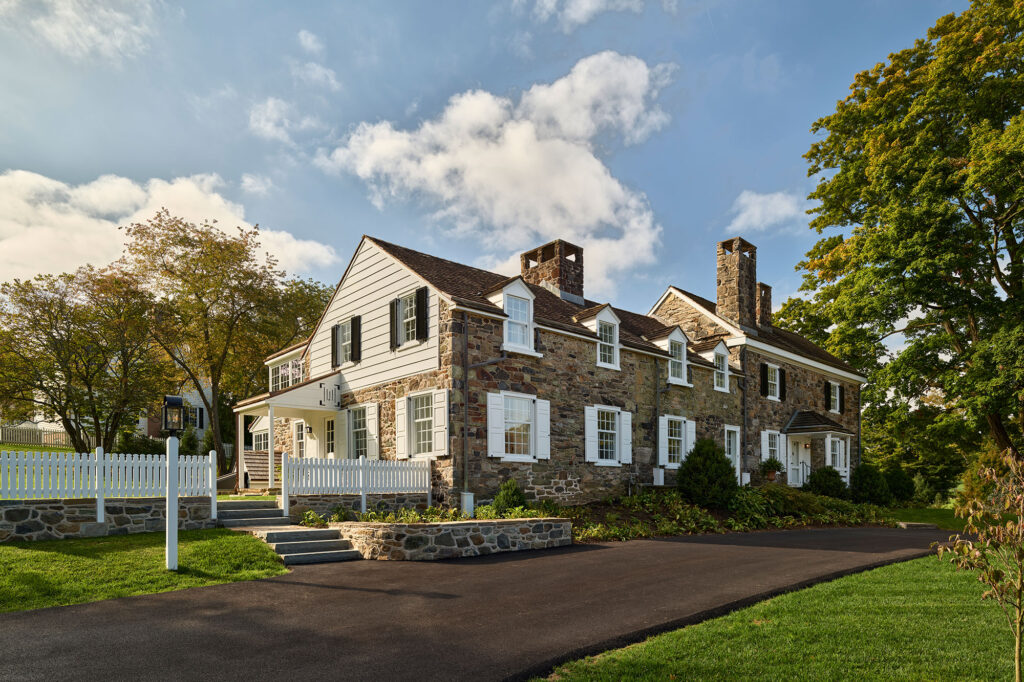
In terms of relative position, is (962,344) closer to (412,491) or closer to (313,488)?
(412,491)

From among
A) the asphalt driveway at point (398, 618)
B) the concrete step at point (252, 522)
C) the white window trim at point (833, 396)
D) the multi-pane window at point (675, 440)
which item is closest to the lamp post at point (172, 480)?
the asphalt driveway at point (398, 618)

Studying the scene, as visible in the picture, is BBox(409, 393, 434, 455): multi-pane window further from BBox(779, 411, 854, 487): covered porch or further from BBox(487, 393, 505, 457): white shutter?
BBox(779, 411, 854, 487): covered porch

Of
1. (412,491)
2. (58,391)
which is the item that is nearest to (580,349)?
(412,491)

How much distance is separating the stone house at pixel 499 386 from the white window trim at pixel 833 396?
282 inches

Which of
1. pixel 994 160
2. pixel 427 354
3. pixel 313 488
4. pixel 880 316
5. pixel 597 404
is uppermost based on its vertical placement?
pixel 994 160

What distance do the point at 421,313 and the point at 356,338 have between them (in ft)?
12.2

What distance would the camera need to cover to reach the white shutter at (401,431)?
52.9ft

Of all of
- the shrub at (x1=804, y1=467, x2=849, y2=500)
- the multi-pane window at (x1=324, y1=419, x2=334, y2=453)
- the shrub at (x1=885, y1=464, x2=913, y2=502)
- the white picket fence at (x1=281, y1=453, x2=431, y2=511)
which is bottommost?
the shrub at (x1=885, y1=464, x2=913, y2=502)

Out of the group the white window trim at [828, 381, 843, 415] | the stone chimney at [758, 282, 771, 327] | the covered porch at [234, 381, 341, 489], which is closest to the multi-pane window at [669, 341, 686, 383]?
the stone chimney at [758, 282, 771, 327]

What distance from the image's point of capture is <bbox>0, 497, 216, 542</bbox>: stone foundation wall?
400 inches

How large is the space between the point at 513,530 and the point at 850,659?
696 cm

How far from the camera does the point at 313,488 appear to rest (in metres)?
13.3

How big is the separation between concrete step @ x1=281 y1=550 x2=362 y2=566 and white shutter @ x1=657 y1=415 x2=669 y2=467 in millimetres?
11277

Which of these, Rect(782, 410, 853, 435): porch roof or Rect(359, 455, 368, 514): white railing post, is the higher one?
Rect(782, 410, 853, 435): porch roof
